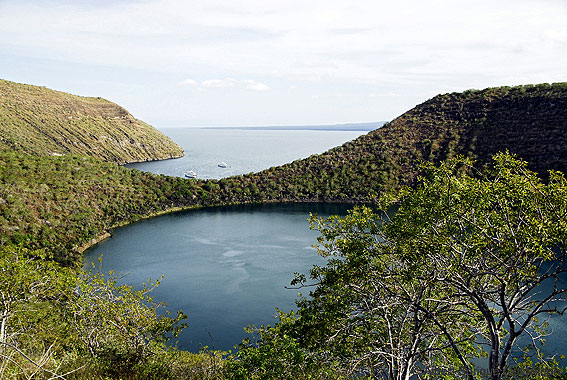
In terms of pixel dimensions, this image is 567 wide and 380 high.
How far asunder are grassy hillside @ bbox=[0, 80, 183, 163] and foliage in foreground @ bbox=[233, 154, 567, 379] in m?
103

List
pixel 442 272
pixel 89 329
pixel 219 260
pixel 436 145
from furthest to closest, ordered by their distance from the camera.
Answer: pixel 436 145, pixel 219 260, pixel 89 329, pixel 442 272

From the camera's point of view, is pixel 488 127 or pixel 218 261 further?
pixel 488 127

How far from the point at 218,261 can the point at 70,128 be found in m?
114

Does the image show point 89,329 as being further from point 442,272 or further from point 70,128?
point 70,128

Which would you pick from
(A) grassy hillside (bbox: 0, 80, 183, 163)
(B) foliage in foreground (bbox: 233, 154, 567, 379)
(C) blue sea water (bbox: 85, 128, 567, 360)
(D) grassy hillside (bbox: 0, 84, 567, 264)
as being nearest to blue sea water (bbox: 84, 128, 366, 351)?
(C) blue sea water (bbox: 85, 128, 567, 360)

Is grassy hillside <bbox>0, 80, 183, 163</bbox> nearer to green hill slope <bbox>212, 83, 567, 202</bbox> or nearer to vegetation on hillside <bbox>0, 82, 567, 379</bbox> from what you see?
vegetation on hillside <bbox>0, 82, 567, 379</bbox>

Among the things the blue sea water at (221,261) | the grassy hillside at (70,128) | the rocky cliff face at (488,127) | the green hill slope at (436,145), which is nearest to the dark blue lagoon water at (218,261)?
the blue sea water at (221,261)

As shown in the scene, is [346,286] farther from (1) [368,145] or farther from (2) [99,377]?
(1) [368,145]

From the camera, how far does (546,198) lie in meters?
10.7

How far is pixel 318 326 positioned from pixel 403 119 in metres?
89.4

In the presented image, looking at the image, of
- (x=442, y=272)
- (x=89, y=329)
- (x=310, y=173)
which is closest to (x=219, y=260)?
(x=89, y=329)

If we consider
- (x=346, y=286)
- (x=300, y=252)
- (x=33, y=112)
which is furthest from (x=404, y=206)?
(x=33, y=112)

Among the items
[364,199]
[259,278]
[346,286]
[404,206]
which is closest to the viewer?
[404,206]

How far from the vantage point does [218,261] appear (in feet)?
149
